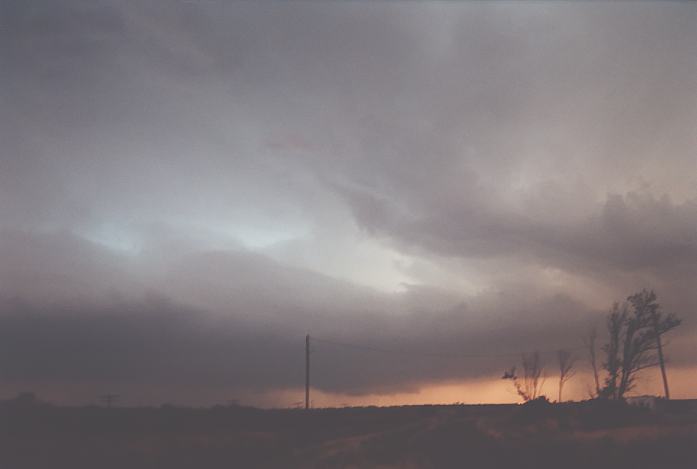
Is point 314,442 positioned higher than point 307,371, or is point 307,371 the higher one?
point 307,371

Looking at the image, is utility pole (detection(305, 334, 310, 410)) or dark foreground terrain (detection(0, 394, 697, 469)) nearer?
dark foreground terrain (detection(0, 394, 697, 469))

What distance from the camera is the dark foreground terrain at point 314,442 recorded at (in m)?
28.8

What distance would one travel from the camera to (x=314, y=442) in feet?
114

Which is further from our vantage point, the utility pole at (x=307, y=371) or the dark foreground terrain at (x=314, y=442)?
the utility pole at (x=307, y=371)

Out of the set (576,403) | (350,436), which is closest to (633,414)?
(576,403)

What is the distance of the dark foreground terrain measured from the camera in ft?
94.5

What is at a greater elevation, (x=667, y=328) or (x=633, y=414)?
(x=667, y=328)

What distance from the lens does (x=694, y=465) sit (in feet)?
94.9

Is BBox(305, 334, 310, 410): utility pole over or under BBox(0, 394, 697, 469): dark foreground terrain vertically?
over

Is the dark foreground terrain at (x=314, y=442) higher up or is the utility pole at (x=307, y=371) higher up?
the utility pole at (x=307, y=371)

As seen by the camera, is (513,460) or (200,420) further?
(200,420)

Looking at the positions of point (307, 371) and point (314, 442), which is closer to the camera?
point (314, 442)

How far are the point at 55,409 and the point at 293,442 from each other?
14.4 metres

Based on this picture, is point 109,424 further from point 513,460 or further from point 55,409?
point 513,460
